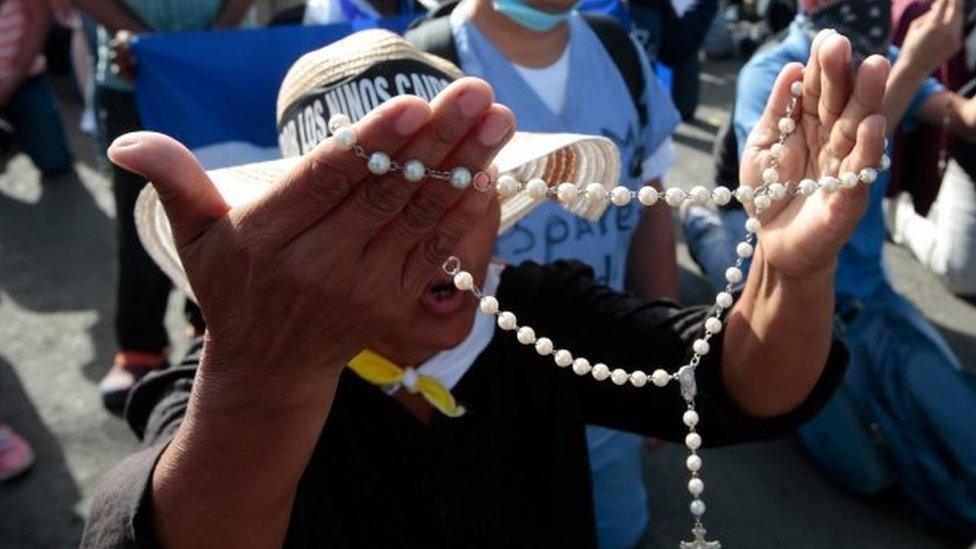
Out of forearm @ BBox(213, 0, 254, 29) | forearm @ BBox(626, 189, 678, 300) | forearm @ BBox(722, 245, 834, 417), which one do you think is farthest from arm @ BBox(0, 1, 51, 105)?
forearm @ BBox(722, 245, 834, 417)

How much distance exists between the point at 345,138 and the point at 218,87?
7.58 feet

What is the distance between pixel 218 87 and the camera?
9.57 feet

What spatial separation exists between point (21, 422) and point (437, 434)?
7.85 ft

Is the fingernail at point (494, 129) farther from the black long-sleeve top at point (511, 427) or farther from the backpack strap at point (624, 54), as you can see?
the backpack strap at point (624, 54)

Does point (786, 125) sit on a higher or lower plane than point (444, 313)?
higher

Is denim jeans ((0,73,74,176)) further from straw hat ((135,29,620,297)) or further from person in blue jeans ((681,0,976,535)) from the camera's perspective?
straw hat ((135,29,620,297))

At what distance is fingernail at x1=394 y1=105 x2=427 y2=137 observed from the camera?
0.75 metres

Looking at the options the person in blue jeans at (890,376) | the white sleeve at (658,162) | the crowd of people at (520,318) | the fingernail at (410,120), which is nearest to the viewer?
the fingernail at (410,120)

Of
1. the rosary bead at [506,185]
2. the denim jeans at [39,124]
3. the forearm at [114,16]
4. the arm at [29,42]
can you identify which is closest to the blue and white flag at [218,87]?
the forearm at [114,16]

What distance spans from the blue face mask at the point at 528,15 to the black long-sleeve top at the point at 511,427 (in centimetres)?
74

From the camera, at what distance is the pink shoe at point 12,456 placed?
3051 millimetres

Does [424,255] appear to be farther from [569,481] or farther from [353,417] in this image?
[569,481]

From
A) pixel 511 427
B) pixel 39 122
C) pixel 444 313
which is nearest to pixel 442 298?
pixel 444 313

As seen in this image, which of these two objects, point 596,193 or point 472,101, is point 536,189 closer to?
point 596,193
